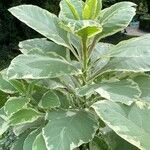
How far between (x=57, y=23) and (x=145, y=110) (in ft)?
1.80

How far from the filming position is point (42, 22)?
1831 millimetres

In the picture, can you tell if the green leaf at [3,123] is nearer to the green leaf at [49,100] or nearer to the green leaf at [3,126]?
the green leaf at [3,126]

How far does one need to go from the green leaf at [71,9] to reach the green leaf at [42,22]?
0.06m

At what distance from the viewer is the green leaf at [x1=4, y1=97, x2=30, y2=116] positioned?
1.71 metres

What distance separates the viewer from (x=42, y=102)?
174 centimetres

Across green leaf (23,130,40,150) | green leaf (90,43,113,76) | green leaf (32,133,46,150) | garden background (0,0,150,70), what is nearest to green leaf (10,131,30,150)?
green leaf (23,130,40,150)

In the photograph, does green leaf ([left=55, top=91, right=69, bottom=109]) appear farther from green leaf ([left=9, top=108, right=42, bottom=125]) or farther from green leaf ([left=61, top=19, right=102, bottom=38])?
green leaf ([left=61, top=19, right=102, bottom=38])

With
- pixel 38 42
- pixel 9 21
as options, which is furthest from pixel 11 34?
pixel 38 42

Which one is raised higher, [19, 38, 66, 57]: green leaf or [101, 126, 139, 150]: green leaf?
[19, 38, 66, 57]: green leaf

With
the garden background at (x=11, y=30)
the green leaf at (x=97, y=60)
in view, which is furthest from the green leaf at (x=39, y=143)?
the garden background at (x=11, y=30)

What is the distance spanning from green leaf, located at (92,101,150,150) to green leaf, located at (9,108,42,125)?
0.96 ft

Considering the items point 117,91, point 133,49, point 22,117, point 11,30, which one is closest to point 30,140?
point 22,117


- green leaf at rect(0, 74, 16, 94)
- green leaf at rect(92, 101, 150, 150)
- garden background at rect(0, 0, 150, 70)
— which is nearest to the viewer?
green leaf at rect(92, 101, 150, 150)

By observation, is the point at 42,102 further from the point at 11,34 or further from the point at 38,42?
the point at 11,34
